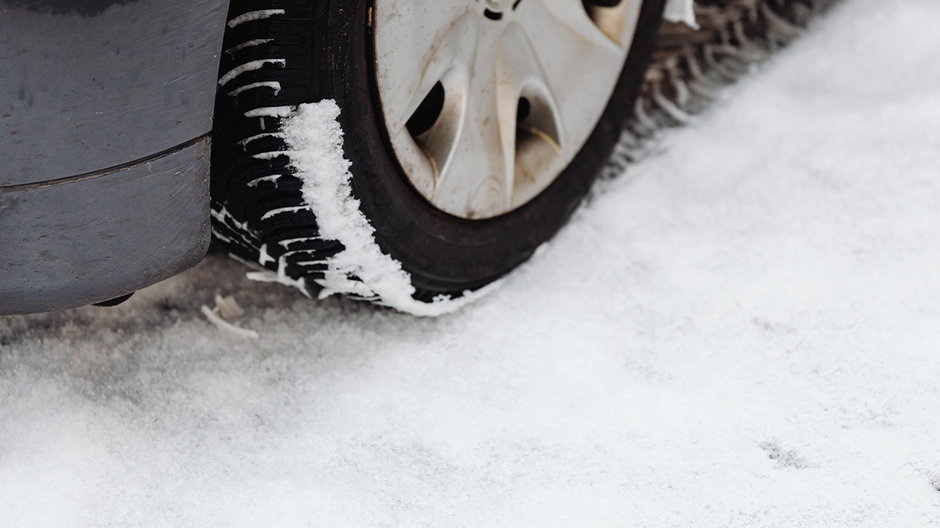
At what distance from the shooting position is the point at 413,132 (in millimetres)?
1492

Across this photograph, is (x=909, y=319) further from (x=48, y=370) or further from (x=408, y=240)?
(x=48, y=370)

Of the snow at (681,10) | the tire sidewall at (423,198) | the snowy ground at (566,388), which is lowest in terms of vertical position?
the snowy ground at (566,388)

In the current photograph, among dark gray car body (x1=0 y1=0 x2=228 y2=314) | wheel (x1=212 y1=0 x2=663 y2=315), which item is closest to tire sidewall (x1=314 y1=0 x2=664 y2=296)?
wheel (x1=212 y1=0 x2=663 y2=315)

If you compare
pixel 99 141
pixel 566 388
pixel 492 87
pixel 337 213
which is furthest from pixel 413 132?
pixel 99 141

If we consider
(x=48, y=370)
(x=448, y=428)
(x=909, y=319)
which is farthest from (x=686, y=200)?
(x=48, y=370)

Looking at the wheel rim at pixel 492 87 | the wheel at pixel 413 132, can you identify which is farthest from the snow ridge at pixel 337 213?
the wheel rim at pixel 492 87

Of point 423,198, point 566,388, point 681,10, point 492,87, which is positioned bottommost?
point 566,388

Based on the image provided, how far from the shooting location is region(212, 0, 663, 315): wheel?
1.19m

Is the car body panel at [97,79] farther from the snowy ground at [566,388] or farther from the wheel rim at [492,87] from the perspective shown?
the snowy ground at [566,388]

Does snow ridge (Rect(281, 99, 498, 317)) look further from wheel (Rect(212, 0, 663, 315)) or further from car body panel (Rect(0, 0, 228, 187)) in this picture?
car body panel (Rect(0, 0, 228, 187))

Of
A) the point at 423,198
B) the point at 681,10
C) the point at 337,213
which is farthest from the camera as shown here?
the point at 681,10

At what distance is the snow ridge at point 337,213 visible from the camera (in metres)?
1.21

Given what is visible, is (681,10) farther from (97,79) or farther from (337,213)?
(97,79)

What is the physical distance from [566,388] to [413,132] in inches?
17.8
